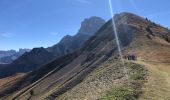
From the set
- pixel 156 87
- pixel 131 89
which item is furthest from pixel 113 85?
pixel 156 87

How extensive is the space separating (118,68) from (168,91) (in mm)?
17513

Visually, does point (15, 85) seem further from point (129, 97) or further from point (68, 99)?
point (129, 97)

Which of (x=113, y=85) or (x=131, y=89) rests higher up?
(x=113, y=85)

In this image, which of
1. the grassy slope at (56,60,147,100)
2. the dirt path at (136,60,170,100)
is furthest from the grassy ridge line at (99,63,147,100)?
the dirt path at (136,60,170,100)

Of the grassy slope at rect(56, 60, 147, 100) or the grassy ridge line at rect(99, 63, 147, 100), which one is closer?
the grassy ridge line at rect(99, 63, 147, 100)

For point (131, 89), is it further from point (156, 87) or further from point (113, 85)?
point (113, 85)

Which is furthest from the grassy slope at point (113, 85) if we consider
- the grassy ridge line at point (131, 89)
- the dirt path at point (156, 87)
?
the dirt path at point (156, 87)

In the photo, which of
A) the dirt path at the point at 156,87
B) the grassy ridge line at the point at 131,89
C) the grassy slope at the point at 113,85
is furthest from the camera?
the grassy slope at the point at 113,85

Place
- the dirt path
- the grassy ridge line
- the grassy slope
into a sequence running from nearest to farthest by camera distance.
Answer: the dirt path < the grassy ridge line < the grassy slope

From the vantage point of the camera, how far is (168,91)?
4059cm

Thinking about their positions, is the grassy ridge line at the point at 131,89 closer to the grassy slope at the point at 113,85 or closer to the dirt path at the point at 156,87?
the grassy slope at the point at 113,85

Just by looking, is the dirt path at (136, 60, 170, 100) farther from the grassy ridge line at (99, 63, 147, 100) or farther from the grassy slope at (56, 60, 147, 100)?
the grassy slope at (56, 60, 147, 100)

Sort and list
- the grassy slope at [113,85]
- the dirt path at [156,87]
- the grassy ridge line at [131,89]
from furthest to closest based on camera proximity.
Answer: the grassy slope at [113,85], the grassy ridge line at [131,89], the dirt path at [156,87]

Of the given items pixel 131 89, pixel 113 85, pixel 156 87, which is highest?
pixel 113 85
